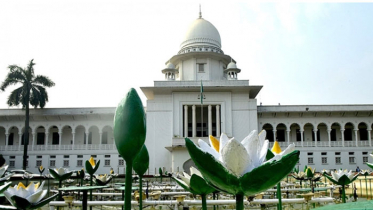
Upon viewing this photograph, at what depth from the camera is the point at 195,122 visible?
2636cm

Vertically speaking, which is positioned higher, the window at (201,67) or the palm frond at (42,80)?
the window at (201,67)

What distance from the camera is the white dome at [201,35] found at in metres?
30.9

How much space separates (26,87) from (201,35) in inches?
597

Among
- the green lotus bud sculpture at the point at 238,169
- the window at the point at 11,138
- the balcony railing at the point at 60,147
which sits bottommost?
the green lotus bud sculpture at the point at 238,169

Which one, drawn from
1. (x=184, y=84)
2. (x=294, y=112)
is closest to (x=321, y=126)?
(x=294, y=112)

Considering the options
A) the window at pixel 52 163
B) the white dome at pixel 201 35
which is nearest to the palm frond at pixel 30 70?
the window at pixel 52 163

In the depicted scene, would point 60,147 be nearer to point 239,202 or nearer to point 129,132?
point 129,132

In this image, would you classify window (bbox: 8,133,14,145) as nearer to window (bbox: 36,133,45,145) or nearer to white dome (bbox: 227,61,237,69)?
window (bbox: 36,133,45,145)

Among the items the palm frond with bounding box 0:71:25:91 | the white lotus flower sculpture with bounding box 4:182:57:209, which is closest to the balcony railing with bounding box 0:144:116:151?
the palm frond with bounding box 0:71:25:91

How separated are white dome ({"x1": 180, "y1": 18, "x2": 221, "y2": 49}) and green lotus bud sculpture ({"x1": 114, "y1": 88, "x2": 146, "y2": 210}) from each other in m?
29.7

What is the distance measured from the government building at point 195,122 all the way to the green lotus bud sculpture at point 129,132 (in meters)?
24.2

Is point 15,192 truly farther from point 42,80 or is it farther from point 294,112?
point 294,112

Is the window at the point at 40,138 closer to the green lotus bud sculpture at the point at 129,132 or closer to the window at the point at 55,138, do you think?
the window at the point at 55,138

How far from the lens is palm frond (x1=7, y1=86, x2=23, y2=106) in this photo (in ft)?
83.2
